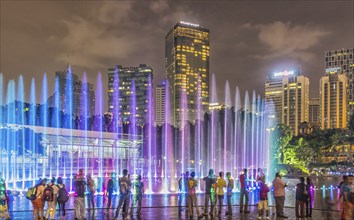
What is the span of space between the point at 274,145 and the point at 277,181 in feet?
204

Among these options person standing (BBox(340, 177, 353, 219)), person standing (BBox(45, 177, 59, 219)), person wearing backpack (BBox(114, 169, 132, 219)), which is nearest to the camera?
person standing (BBox(340, 177, 353, 219))

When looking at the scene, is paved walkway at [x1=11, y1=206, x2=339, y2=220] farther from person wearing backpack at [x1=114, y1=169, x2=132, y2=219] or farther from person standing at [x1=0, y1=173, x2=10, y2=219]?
person standing at [x1=0, y1=173, x2=10, y2=219]

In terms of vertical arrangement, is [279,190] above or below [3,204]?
above

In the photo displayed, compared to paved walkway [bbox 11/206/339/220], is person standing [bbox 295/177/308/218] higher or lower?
higher

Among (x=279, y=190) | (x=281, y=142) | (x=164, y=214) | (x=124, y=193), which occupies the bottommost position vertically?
(x=164, y=214)

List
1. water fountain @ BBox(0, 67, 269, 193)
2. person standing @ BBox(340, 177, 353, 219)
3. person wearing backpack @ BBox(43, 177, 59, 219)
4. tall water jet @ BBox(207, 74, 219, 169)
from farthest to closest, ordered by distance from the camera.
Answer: tall water jet @ BBox(207, 74, 219, 169) < water fountain @ BBox(0, 67, 269, 193) < person wearing backpack @ BBox(43, 177, 59, 219) < person standing @ BBox(340, 177, 353, 219)

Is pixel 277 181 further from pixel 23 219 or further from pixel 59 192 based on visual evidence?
pixel 23 219

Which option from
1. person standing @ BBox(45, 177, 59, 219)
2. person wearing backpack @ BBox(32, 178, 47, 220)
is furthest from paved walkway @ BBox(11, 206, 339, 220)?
person wearing backpack @ BBox(32, 178, 47, 220)

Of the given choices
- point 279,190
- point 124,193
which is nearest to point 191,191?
point 124,193

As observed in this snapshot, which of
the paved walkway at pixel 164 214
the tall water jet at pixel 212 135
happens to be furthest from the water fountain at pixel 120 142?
the paved walkway at pixel 164 214

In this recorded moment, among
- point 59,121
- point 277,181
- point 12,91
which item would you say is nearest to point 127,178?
point 277,181

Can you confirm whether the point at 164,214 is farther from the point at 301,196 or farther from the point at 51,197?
the point at 301,196

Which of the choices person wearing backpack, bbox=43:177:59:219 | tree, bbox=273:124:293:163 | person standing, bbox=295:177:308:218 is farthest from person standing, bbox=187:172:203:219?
tree, bbox=273:124:293:163

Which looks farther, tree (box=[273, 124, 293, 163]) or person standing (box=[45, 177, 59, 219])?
tree (box=[273, 124, 293, 163])
